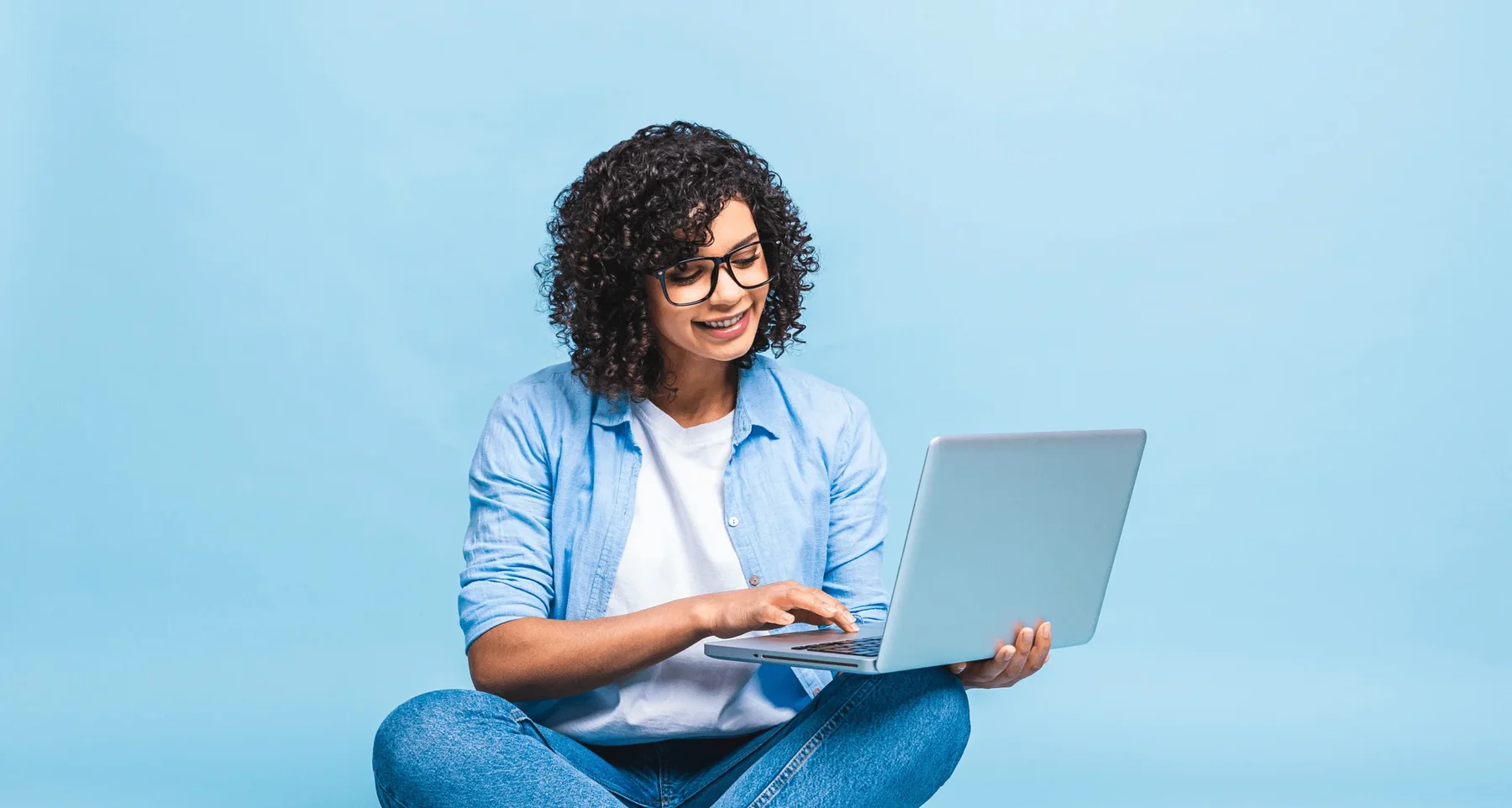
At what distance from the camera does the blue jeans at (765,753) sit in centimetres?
188

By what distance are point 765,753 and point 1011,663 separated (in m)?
0.33

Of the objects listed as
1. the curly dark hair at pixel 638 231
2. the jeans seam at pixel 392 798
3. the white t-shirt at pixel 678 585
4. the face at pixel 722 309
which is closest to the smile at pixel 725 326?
the face at pixel 722 309

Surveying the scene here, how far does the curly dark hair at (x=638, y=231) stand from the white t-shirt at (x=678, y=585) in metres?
0.11

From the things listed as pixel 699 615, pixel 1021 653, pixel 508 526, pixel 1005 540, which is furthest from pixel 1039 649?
pixel 508 526

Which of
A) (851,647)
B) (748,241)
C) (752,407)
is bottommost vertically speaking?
(851,647)

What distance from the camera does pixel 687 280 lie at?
218 cm

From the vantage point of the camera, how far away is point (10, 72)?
3645 mm

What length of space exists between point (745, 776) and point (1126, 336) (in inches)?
76.1

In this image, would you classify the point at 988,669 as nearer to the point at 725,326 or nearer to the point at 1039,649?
the point at 1039,649

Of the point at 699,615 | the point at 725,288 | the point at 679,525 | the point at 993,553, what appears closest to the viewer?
the point at 993,553

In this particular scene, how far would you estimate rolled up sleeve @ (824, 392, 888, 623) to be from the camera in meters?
2.33

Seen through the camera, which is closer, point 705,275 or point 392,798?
point 392,798

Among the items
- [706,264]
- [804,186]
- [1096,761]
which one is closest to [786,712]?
[706,264]

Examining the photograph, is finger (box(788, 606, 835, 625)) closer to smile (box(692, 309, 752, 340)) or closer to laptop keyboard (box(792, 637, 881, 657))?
laptop keyboard (box(792, 637, 881, 657))
